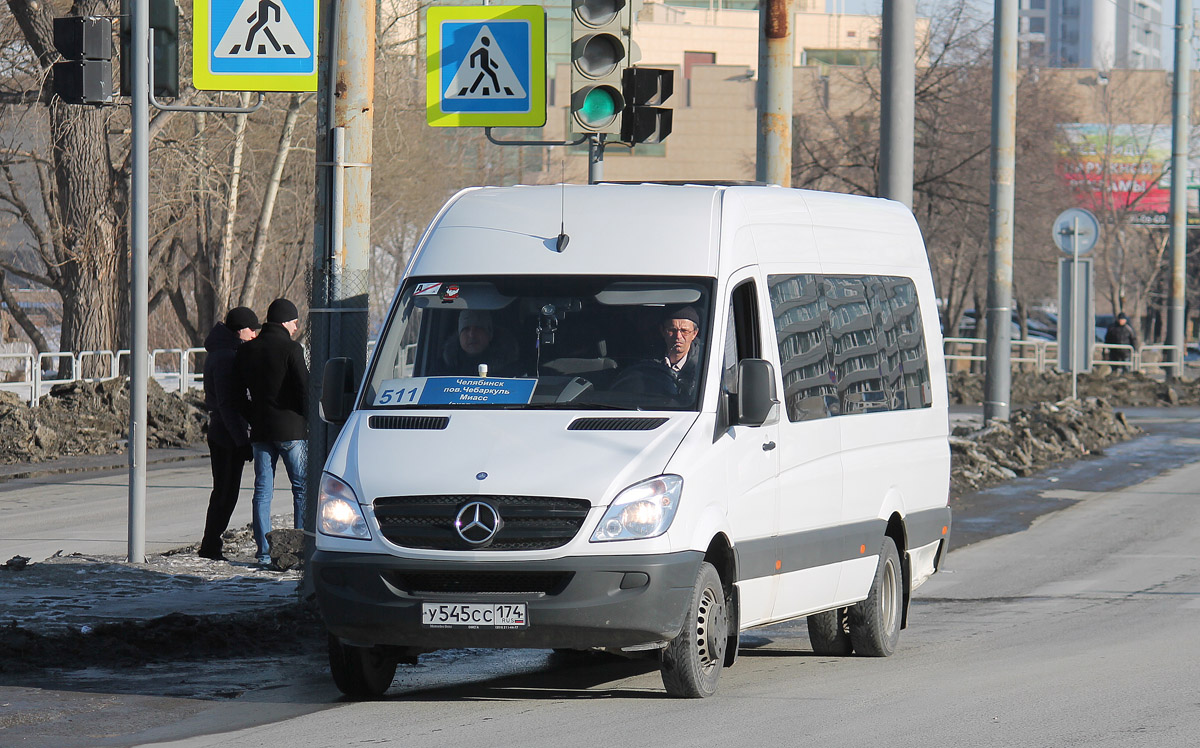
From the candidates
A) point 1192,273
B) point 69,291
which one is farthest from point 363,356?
point 1192,273

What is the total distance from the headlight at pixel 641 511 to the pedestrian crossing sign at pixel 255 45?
14.5ft

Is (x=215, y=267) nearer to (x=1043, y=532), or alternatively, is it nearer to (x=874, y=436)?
(x=1043, y=532)

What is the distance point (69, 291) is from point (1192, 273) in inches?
2665

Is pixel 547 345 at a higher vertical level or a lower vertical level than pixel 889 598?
higher

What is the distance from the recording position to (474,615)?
7.38m

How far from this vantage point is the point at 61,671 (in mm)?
8836

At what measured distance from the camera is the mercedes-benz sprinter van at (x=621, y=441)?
7.34 metres

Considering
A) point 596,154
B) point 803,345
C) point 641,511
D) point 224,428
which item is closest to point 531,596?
point 641,511

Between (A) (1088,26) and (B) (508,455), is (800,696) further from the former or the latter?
(A) (1088,26)

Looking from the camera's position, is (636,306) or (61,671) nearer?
(636,306)

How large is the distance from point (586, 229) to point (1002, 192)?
15687mm

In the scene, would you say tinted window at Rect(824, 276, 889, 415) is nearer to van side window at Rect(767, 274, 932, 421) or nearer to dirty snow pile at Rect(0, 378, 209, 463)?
van side window at Rect(767, 274, 932, 421)

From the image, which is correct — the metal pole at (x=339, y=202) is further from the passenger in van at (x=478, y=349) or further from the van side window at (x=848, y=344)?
the van side window at (x=848, y=344)

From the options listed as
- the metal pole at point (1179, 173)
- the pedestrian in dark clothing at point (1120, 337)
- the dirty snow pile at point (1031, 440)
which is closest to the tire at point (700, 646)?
the dirty snow pile at point (1031, 440)
